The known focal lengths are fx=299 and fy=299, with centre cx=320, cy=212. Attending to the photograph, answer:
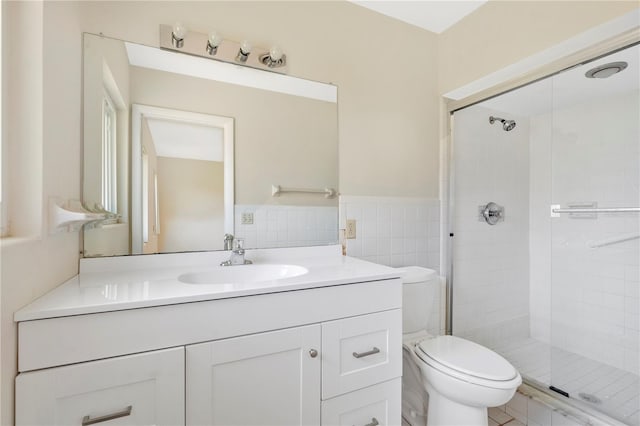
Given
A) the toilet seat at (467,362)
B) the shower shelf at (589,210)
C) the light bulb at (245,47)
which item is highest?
the light bulb at (245,47)

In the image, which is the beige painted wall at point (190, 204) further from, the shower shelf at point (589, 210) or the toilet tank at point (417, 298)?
the shower shelf at point (589, 210)

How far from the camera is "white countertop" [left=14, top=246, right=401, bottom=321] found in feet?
2.58

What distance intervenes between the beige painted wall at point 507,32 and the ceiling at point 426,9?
2.3 inches

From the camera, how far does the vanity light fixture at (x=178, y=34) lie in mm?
1295

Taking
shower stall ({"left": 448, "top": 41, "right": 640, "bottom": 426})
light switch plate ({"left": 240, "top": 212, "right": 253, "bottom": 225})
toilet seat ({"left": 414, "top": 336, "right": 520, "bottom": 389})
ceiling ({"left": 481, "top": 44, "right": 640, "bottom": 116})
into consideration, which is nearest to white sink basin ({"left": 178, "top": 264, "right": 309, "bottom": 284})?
light switch plate ({"left": 240, "top": 212, "right": 253, "bottom": 225})

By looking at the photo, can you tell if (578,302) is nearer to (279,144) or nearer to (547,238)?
(547,238)

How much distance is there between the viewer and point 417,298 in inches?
62.6

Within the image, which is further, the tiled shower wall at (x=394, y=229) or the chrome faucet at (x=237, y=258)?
the tiled shower wall at (x=394, y=229)

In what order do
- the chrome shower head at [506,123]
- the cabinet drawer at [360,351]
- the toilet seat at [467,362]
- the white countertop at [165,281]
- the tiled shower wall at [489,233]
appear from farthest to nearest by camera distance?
the chrome shower head at [506,123]
the tiled shower wall at [489,233]
the toilet seat at [467,362]
the cabinet drawer at [360,351]
the white countertop at [165,281]

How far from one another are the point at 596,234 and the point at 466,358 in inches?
51.1

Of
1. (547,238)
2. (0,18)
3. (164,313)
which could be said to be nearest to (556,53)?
(547,238)

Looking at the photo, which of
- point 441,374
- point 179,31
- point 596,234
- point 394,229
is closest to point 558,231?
point 596,234

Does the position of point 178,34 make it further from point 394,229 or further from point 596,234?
point 596,234

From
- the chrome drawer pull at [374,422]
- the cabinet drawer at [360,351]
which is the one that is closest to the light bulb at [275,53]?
the cabinet drawer at [360,351]
